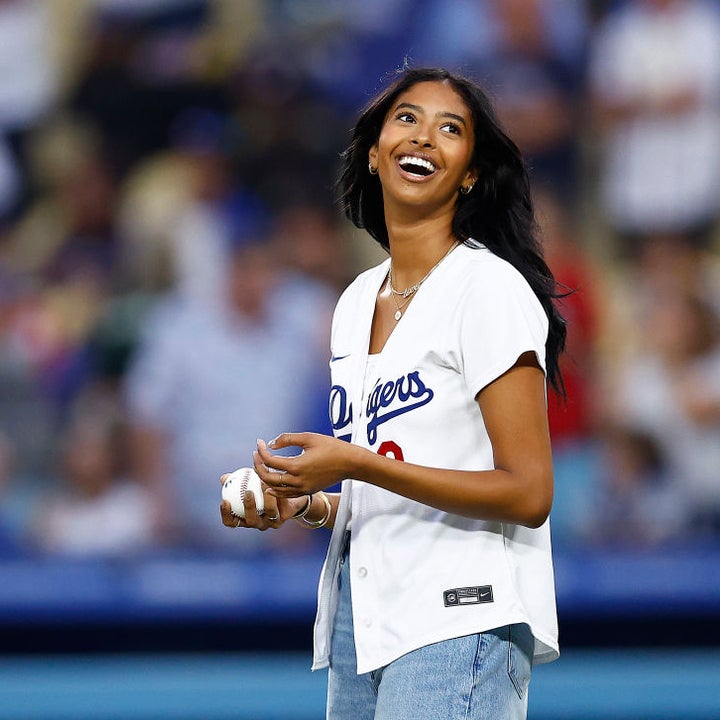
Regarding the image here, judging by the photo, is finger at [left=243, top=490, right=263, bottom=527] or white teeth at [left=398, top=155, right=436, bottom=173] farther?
white teeth at [left=398, top=155, right=436, bottom=173]

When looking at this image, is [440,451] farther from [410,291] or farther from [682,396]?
[682,396]

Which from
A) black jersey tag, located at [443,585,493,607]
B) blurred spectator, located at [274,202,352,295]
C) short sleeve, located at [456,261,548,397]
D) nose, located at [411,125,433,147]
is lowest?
black jersey tag, located at [443,585,493,607]

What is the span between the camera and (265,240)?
227 inches

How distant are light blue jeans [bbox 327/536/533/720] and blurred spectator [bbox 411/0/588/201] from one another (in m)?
3.98

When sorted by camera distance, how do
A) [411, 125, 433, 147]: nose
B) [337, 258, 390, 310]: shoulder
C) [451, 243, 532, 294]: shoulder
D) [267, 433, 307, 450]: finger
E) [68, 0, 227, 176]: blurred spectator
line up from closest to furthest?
[267, 433, 307, 450]: finger → [451, 243, 532, 294]: shoulder → [411, 125, 433, 147]: nose → [337, 258, 390, 310]: shoulder → [68, 0, 227, 176]: blurred spectator

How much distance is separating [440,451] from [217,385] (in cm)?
363

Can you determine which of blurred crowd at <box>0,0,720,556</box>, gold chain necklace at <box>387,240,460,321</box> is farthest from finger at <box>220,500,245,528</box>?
blurred crowd at <box>0,0,720,556</box>

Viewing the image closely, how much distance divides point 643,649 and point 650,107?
2393mm

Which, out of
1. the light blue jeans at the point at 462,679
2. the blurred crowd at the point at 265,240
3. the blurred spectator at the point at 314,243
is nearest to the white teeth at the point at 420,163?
the light blue jeans at the point at 462,679

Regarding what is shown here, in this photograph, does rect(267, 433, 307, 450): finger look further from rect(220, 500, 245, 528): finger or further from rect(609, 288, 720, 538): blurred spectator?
rect(609, 288, 720, 538): blurred spectator

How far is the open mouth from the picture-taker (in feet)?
7.18

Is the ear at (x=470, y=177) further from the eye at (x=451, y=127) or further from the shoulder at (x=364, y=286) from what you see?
the shoulder at (x=364, y=286)

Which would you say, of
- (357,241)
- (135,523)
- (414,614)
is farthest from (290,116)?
(414,614)

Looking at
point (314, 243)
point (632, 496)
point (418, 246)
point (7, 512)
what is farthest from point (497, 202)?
point (7, 512)
